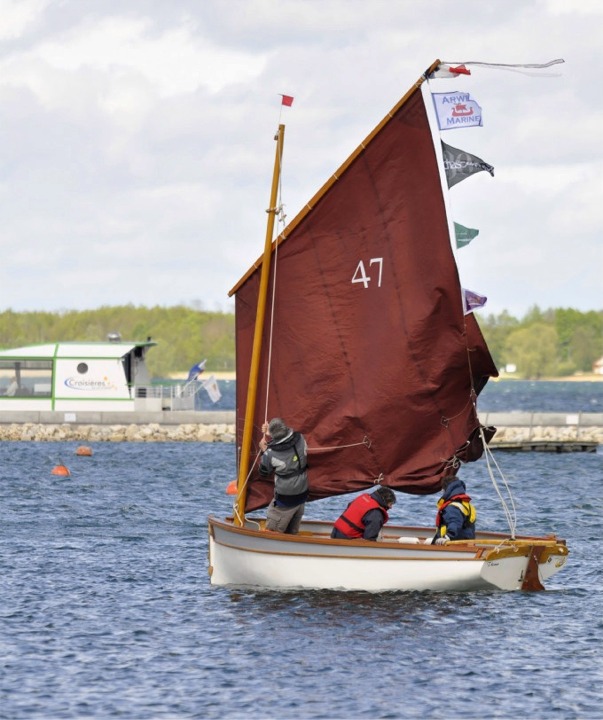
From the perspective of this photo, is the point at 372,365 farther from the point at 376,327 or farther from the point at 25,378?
the point at 25,378

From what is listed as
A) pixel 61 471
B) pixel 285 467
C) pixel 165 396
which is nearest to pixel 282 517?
pixel 285 467

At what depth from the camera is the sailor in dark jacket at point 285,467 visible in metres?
23.0

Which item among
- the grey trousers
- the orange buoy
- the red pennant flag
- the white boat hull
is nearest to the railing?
the orange buoy

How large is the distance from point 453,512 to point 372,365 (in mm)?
2830

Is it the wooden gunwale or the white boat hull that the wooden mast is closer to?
the white boat hull

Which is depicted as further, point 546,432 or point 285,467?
point 546,432

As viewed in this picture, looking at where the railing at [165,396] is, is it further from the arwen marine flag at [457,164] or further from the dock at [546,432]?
the arwen marine flag at [457,164]

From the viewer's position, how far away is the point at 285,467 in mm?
23031

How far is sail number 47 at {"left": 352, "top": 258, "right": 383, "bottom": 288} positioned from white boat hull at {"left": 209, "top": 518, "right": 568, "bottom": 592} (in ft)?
14.3

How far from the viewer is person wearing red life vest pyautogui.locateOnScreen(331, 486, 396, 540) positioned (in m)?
22.7

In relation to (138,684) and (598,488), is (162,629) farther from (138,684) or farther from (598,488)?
(598,488)

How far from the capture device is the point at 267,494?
24.3 m

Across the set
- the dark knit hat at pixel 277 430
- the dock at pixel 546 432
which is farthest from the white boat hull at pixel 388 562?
the dock at pixel 546 432

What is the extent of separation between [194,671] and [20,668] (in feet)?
7.85
